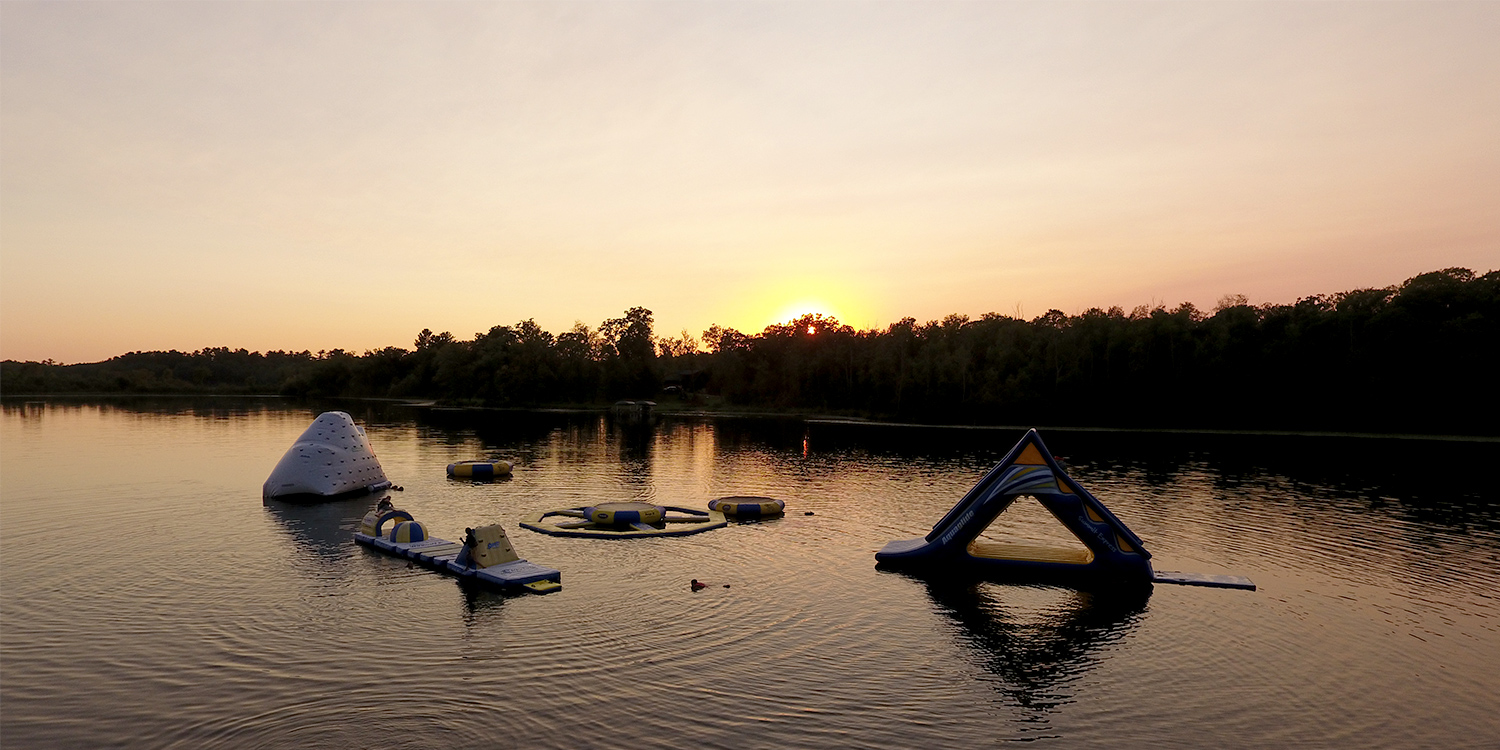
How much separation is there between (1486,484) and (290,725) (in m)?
76.7

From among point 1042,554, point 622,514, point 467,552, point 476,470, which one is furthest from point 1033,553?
point 476,470

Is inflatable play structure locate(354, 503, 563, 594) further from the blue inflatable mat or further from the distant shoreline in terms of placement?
the distant shoreline

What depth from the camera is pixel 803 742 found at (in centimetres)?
1686

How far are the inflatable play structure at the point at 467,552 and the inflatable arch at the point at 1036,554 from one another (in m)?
13.5

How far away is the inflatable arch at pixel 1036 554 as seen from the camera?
3016 cm

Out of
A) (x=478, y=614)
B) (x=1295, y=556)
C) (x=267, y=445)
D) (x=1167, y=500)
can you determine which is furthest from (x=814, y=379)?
(x=478, y=614)

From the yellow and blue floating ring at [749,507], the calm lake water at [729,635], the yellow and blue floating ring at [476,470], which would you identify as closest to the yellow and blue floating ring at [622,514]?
the calm lake water at [729,635]

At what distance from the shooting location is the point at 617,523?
1563 inches

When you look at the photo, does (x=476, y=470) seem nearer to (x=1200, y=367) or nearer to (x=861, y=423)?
(x=861, y=423)

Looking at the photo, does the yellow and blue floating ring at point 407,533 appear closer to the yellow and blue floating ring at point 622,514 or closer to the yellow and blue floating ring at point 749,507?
the yellow and blue floating ring at point 622,514

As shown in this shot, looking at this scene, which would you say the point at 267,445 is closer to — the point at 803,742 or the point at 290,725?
the point at 290,725

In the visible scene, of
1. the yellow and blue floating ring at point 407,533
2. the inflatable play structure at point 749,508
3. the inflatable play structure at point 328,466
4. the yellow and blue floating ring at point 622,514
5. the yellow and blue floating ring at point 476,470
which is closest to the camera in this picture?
the yellow and blue floating ring at point 407,533

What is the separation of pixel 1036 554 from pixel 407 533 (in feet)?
83.6

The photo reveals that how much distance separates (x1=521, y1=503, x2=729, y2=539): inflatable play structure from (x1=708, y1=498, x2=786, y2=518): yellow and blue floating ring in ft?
3.20
